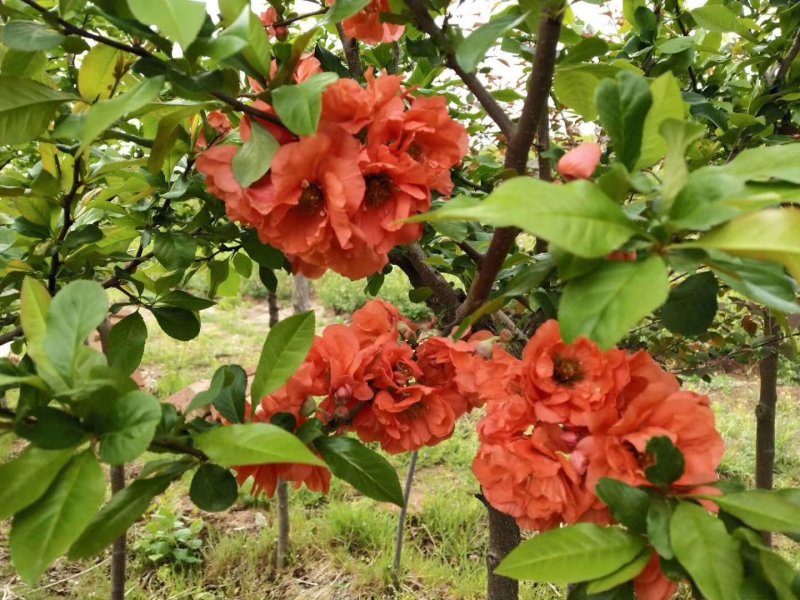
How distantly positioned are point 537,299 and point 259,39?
13.7 inches

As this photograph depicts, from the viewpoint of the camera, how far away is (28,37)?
1.58 feet

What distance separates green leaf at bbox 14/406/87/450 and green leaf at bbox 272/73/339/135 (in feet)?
0.79

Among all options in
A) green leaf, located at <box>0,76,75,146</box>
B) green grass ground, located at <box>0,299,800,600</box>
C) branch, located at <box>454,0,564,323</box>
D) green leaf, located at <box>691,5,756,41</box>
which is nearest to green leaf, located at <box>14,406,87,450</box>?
green leaf, located at <box>0,76,75,146</box>

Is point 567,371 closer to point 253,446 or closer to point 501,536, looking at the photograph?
point 253,446

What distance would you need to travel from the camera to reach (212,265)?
1.01 m

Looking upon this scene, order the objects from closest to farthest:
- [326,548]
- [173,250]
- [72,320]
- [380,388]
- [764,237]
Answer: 1. [764,237]
2. [72,320]
3. [380,388]
4. [173,250]
5. [326,548]

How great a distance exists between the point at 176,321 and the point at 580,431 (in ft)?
1.80

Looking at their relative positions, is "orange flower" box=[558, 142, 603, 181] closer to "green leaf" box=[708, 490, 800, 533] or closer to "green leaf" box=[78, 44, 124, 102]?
"green leaf" box=[708, 490, 800, 533]

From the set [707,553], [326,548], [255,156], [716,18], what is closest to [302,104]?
[255,156]

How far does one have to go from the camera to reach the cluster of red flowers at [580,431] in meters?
0.45

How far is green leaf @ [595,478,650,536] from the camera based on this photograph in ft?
1.37

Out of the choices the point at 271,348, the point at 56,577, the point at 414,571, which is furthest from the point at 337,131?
the point at 56,577

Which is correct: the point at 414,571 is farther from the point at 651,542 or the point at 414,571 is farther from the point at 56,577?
the point at 651,542

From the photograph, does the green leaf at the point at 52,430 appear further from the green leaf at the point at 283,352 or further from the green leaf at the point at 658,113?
the green leaf at the point at 658,113
